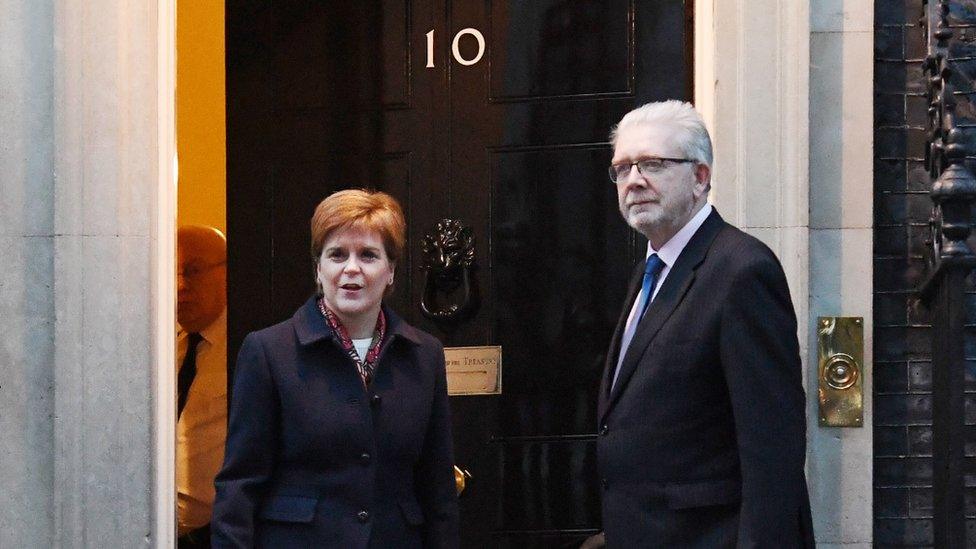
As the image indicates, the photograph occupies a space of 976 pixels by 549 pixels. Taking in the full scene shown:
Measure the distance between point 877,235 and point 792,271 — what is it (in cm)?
39

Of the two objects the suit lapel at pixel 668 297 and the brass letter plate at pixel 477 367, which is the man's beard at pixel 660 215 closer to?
the suit lapel at pixel 668 297

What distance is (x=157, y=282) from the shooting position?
5320 mm

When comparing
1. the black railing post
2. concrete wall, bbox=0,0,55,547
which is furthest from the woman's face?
the black railing post

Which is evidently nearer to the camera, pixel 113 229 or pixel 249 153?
pixel 113 229

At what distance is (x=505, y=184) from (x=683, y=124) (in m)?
2.27

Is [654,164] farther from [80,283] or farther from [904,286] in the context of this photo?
[80,283]

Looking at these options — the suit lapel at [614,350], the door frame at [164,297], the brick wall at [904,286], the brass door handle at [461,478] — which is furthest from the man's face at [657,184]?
the brass door handle at [461,478]

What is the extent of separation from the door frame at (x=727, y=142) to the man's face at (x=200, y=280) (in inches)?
62.1

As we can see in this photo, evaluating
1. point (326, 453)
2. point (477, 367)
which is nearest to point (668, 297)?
point (326, 453)

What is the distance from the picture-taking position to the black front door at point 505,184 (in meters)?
5.98

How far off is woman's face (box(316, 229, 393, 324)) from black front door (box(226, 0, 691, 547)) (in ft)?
5.60

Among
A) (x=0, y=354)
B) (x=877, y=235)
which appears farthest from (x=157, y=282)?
(x=877, y=235)

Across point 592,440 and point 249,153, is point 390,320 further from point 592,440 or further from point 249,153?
point 249,153

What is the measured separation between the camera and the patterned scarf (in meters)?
4.30
